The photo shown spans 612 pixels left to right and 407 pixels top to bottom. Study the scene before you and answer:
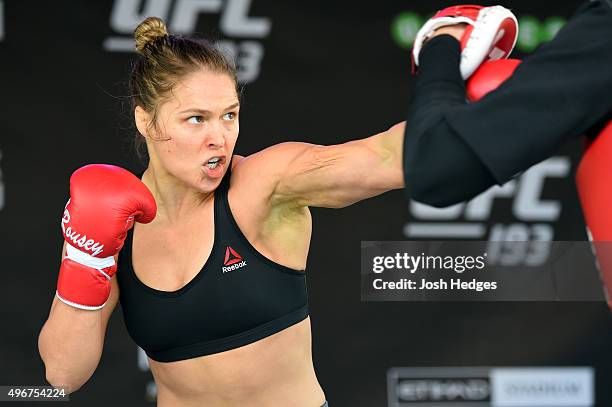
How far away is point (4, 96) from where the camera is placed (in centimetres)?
322

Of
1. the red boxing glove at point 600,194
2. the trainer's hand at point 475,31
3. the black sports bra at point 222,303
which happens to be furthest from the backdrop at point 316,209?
the red boxing glove at point 600,194

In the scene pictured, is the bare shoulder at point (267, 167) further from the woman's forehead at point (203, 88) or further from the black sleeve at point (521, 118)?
the black sleeve at point (521, 118)

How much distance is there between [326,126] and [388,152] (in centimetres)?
157

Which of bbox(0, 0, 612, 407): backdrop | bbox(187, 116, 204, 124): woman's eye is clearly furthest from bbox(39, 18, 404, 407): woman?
bbox(0, 0, 612, 407): backdrop

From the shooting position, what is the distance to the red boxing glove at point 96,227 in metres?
2.04

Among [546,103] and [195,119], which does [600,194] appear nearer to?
[546,103]

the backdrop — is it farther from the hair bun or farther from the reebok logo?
the reebok logo

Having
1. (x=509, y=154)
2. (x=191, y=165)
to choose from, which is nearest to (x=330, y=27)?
(x=191, y=165)

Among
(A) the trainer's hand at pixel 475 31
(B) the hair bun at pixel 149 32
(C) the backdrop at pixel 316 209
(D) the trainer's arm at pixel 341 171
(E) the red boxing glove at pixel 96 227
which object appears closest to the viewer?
(A) the trainer's hand at pixel 475 31

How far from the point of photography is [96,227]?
6.68 ft

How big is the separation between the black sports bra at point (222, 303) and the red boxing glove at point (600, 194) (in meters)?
0.82

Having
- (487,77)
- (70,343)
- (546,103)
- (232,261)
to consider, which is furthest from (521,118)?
(70,343)

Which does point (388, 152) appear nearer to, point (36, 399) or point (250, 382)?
point (250, 382)

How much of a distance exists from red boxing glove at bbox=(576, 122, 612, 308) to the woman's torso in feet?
2.67
